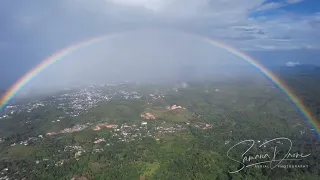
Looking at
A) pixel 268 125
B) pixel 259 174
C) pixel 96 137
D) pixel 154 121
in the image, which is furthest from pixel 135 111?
pixel 259 174

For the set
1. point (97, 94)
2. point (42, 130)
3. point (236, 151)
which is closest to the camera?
point (236, 151)

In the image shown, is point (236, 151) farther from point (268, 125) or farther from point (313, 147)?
point (268, 125)
